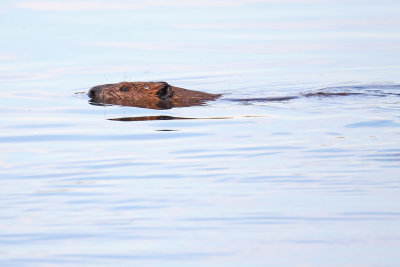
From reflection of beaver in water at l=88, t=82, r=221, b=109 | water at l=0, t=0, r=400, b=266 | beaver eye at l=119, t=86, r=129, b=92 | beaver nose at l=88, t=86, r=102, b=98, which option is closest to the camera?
water at l=0, t=0, r=400, b=266

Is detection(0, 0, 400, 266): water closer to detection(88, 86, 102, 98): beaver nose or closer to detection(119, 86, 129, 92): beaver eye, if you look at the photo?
detection(88, 86, 102, 98): beaver nose

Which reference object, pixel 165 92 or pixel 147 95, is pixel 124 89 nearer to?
pixel 147 95

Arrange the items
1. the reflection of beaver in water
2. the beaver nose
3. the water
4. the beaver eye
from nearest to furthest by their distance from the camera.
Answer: the water, the reflection of beaver in water, the beaver nose, the beaver eye

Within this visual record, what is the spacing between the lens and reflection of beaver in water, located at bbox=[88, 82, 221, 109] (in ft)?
35.8

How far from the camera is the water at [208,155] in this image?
195 inches

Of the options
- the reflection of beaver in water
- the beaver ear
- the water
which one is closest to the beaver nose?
the reflection of beaver in water

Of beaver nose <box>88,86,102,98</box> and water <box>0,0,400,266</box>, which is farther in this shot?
beaver nose <box>88,86,102,98</box>

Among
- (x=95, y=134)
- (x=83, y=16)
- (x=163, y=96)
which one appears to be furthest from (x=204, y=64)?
(x=83, y=16)

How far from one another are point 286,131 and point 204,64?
19.1ft

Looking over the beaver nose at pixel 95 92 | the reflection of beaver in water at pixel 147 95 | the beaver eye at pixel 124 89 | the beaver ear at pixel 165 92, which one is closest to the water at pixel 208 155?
the beaver nose at pixel 95 92

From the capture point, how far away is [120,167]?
272 inches

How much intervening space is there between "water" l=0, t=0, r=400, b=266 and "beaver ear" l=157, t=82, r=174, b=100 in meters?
0.64

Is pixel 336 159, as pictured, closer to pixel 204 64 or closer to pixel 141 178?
pixel 141 178

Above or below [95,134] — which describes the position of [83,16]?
above
